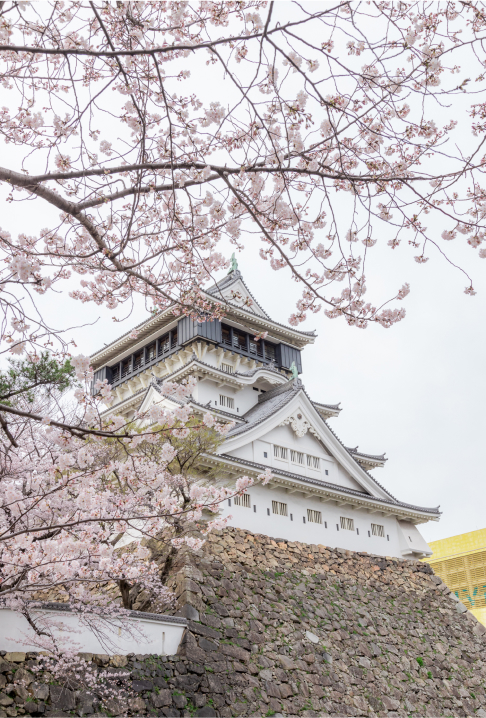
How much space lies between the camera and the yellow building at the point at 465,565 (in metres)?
Answer: 21.5

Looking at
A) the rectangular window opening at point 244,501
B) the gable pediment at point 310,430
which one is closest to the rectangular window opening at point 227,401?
the gable pediment at point 310,430

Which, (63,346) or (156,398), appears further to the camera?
(156,398)

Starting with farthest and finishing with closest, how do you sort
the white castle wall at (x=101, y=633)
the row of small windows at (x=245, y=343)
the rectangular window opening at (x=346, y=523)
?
the row of small windows at (x=245, y=343) → the rectangular window opening at (x=346, y=523) → the white castle wall at (x=101, y=633)

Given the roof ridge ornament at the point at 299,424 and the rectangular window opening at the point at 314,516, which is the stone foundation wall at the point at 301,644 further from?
the roof ridge ornament at the point at 299,424

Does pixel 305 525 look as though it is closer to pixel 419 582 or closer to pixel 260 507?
pixel 260 507

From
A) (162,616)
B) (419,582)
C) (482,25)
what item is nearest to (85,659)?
(162,616)

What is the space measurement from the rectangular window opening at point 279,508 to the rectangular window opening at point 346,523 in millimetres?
2195

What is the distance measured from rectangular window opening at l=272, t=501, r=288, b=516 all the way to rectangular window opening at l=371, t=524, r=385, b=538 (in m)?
3.59

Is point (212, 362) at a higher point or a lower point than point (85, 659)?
higher

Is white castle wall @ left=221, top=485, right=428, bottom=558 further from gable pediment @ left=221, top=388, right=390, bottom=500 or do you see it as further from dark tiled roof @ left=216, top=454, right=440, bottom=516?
gable pediment @ left=221, top=388, right=390, bottom=500

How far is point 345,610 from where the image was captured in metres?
13.3

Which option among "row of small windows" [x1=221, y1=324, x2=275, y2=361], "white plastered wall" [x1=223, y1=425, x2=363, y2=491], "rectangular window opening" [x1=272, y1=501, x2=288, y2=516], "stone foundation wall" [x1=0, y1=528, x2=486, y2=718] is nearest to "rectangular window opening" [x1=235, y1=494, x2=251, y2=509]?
"stone foundation wall" [x1=0, y1=528, x2=486, y2=718]

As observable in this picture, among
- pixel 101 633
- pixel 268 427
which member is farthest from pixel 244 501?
pixel 101 633

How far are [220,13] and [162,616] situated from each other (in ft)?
27.6
